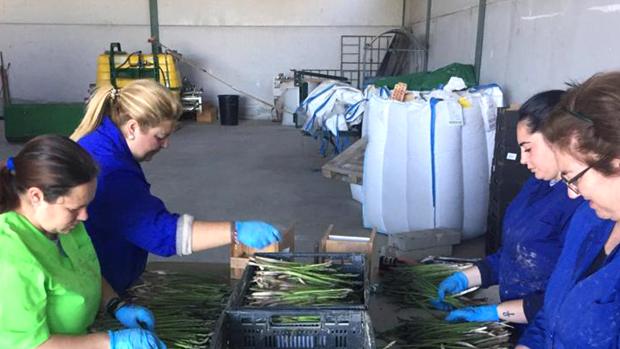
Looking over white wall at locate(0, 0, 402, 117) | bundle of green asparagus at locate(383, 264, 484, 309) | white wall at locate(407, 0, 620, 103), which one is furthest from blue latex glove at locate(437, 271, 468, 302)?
white wall at locate(0, 0, 402, 117)

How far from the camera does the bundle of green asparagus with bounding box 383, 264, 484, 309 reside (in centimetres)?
231

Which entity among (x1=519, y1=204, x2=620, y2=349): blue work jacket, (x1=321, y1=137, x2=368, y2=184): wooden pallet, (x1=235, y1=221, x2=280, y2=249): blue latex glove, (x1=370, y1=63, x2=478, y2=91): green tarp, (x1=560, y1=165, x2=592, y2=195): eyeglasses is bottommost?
(x1=321, y1=137, x2=368, y2=184): wooden pallet

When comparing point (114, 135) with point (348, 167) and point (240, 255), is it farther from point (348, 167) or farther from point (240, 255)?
point (348, 167)

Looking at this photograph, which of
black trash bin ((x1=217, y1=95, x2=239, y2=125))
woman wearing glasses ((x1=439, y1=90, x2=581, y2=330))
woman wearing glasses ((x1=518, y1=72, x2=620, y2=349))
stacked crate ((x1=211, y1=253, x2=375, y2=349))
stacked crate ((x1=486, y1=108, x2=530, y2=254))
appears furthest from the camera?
black trash bin ((x1=217, y1=95, x2=239, y2=125))

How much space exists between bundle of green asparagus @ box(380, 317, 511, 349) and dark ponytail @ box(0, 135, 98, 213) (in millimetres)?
1190

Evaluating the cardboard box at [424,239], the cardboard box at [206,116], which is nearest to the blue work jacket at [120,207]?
the cardboard box at [424,239]

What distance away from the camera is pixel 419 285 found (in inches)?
94.5

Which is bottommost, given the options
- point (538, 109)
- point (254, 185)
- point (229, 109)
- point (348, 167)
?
point (254, 185)

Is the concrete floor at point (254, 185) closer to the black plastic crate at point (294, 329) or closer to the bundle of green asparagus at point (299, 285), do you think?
the bundle of green asparagus at point (299, 285)

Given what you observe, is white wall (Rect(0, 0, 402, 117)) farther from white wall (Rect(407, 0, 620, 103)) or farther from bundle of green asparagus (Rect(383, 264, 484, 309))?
bundle of green asparagus (Rect(383, 264, 484, 309))

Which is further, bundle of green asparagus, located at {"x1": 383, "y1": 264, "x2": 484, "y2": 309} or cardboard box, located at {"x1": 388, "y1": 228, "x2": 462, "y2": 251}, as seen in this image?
cardboard box, located at {"x1": 388, "y1": 228, "x2": 462, "y2": 251}

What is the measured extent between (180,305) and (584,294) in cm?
136

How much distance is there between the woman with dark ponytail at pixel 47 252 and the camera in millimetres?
1287

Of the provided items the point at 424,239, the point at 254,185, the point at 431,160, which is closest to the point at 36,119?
the point at 254,185
